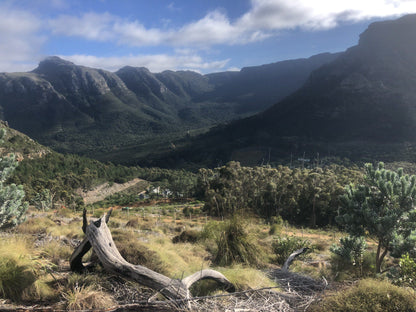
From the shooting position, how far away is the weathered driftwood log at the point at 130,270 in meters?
3.27

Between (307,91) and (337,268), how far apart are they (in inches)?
6083

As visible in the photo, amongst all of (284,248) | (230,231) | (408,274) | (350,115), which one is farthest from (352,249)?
A: (350,115)

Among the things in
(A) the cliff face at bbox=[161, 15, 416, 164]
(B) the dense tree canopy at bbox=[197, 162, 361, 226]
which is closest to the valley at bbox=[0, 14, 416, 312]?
(B) the dense tree canopy at bbox=[197, 162, 361, 226]

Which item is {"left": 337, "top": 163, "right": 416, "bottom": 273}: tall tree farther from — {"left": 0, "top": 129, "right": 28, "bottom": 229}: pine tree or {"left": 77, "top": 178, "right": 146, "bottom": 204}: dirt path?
{"left": 77, "top": 178, "right": 146, "bottom": 204}: dirt path

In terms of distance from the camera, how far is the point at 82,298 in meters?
3.10

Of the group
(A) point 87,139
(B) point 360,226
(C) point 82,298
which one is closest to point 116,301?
(C) point 82,298

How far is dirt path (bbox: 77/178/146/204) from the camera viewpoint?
6112 centimetres

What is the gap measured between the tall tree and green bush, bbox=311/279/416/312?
106 inches

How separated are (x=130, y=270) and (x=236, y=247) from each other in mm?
3220

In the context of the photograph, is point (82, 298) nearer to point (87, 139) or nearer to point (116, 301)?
point (116, 301)

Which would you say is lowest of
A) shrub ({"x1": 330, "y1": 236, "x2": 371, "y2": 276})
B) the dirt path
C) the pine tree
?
the dirt path

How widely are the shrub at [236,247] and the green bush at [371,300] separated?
3.16 metres

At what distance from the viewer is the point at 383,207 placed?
5.54m

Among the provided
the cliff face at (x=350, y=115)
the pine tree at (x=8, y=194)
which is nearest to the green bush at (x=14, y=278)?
the pine tree at (x=8, y=194)
